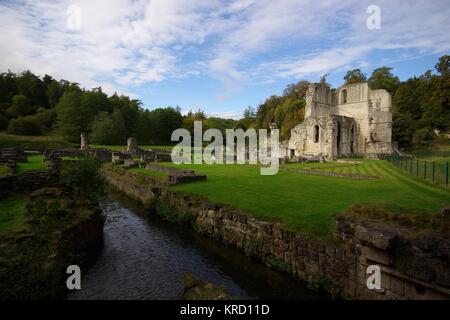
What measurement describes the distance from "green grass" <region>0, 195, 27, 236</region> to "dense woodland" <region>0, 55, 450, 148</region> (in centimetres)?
4804

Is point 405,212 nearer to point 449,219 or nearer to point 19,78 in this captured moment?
point 449,219

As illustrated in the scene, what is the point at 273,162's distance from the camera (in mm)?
31203

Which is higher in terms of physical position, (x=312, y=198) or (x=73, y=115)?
(x=73, y=115)

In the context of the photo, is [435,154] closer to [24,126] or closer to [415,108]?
[415,108]

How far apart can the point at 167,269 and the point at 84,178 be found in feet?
21.7

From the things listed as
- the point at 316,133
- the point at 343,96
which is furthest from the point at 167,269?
the point at 343,96

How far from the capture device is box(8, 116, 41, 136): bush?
51.6 m

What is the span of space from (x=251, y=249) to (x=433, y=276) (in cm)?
579

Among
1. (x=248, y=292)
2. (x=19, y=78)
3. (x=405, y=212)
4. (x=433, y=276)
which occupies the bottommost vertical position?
(x=248, y=292)

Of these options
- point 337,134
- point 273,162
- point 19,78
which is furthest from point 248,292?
point 19,78

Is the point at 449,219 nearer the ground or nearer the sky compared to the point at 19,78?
nearer the ground

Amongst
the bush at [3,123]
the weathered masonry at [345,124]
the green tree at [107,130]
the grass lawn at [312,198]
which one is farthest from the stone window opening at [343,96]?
the bush at [3,123]

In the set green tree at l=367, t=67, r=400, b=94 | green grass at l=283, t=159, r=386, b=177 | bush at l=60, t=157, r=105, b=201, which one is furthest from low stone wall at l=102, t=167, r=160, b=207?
green tree at l=367, t=67, r=400, b=94

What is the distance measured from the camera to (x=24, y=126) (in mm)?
52562
